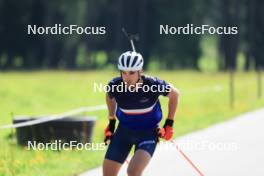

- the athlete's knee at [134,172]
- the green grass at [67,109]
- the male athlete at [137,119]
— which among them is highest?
the male athlete at [137,119]

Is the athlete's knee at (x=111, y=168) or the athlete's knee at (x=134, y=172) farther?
the athlete's knee at (x=111, y=168)

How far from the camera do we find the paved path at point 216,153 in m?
11.3

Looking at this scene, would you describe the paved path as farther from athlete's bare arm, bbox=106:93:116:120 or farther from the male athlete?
the male athlete

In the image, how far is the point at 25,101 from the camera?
29359 millimetres

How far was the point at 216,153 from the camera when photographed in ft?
44.0

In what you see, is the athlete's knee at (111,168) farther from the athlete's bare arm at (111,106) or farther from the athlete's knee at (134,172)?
the athlete's bare arm at (111,106)

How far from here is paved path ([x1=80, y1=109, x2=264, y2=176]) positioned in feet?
37.0

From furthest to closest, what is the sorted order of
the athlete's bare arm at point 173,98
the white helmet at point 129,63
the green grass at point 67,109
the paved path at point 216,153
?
the green grass at point 67,109 → the paved path at point 216,153 → the athlete's bare arm at point 173,98 → the white helmet at point 129,63

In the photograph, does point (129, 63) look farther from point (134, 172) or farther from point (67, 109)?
point (67, 109)

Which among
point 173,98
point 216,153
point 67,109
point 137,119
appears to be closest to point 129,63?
point 137,119

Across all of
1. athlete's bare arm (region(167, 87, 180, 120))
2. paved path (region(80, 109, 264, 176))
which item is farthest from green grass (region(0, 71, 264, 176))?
athlete's bare arm (region(167, 87, 180, 120))

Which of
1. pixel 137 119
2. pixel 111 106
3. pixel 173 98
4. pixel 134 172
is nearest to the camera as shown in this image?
pixel 134 172

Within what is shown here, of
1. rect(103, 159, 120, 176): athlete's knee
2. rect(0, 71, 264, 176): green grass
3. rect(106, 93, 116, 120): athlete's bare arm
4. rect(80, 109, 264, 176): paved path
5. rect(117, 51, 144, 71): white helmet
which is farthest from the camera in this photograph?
rect(0, 71, 264, 176): green grass

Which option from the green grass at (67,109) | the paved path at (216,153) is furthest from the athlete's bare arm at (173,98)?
the green grass at (67,109)
